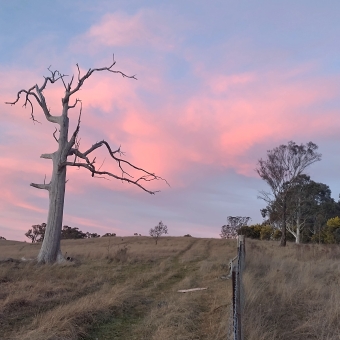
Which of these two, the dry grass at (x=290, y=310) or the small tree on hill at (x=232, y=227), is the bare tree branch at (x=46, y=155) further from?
the small tree on hill at (x=232, y=227)

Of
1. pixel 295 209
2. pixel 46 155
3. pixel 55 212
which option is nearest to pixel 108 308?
pixel 55 212

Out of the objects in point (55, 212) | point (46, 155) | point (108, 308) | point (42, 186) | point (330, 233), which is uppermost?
point (46, 155)

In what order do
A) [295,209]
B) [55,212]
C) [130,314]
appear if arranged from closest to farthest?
[130,314], [55,212], [295,209]

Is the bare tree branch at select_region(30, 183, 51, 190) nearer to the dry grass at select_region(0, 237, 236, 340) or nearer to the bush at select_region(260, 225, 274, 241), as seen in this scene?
the dry grass at select_region(0, 237, 236, 340)

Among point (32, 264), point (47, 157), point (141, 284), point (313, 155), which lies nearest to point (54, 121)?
point (47, 157)

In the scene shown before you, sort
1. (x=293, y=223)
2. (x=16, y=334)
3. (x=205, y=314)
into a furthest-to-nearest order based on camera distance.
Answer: (x=293, y=223), (x=205, y=314), (x=16, y=334)

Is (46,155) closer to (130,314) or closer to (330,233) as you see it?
(130,314)

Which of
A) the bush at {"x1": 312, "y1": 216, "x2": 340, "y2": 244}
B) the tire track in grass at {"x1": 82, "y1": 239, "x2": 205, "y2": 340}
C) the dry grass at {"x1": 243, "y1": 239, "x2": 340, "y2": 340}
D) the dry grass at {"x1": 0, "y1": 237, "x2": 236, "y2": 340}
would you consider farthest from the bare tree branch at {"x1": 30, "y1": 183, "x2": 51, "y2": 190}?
the bush at {"x1": 312, "y1": 216, "x2": 340, "y2": 244}

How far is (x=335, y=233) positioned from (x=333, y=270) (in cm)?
3308

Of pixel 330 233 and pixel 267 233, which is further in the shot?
pixel 267 233

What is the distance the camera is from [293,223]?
51.8 m

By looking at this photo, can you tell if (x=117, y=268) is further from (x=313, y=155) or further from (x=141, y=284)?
(x=313, y=155)

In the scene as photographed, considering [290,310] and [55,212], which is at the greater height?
[55,212]

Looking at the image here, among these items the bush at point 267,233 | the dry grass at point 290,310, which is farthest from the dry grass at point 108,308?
the bush at point 267,233
